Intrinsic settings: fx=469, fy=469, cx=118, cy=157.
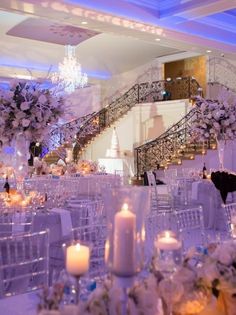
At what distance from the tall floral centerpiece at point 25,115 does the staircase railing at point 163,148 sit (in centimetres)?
906

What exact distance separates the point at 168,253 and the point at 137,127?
15.5 metres

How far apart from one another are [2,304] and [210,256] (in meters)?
0.93

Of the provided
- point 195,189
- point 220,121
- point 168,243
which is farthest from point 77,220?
point 168,243

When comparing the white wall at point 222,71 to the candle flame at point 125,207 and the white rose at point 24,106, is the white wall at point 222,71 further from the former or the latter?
the candle flame at point 125,207

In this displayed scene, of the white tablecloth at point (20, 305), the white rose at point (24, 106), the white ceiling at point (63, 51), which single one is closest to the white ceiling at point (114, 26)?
the white ceiling at point (63, 51)

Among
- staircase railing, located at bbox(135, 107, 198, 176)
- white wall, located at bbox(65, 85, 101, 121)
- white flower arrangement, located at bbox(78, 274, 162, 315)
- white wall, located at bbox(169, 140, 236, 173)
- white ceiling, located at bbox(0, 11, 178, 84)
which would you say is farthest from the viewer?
white wall, located at bbox(65, 85, 101, 121)

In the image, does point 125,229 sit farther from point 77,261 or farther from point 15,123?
point 15,123

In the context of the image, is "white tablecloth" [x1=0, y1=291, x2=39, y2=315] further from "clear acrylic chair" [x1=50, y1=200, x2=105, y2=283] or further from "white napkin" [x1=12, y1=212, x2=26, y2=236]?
"clear acrylic chair" [x1=50, y1=200, x2=105, y2=283]

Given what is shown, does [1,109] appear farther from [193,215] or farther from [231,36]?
[231,36]

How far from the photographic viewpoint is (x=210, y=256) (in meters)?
1.73

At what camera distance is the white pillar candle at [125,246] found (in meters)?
1.40

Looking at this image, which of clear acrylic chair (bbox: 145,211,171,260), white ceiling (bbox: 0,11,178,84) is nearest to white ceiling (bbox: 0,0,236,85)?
white ceiling (bbox: 0,11,178,84)

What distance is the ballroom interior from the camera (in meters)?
1.49

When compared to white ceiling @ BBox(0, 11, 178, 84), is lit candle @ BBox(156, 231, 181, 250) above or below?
below
